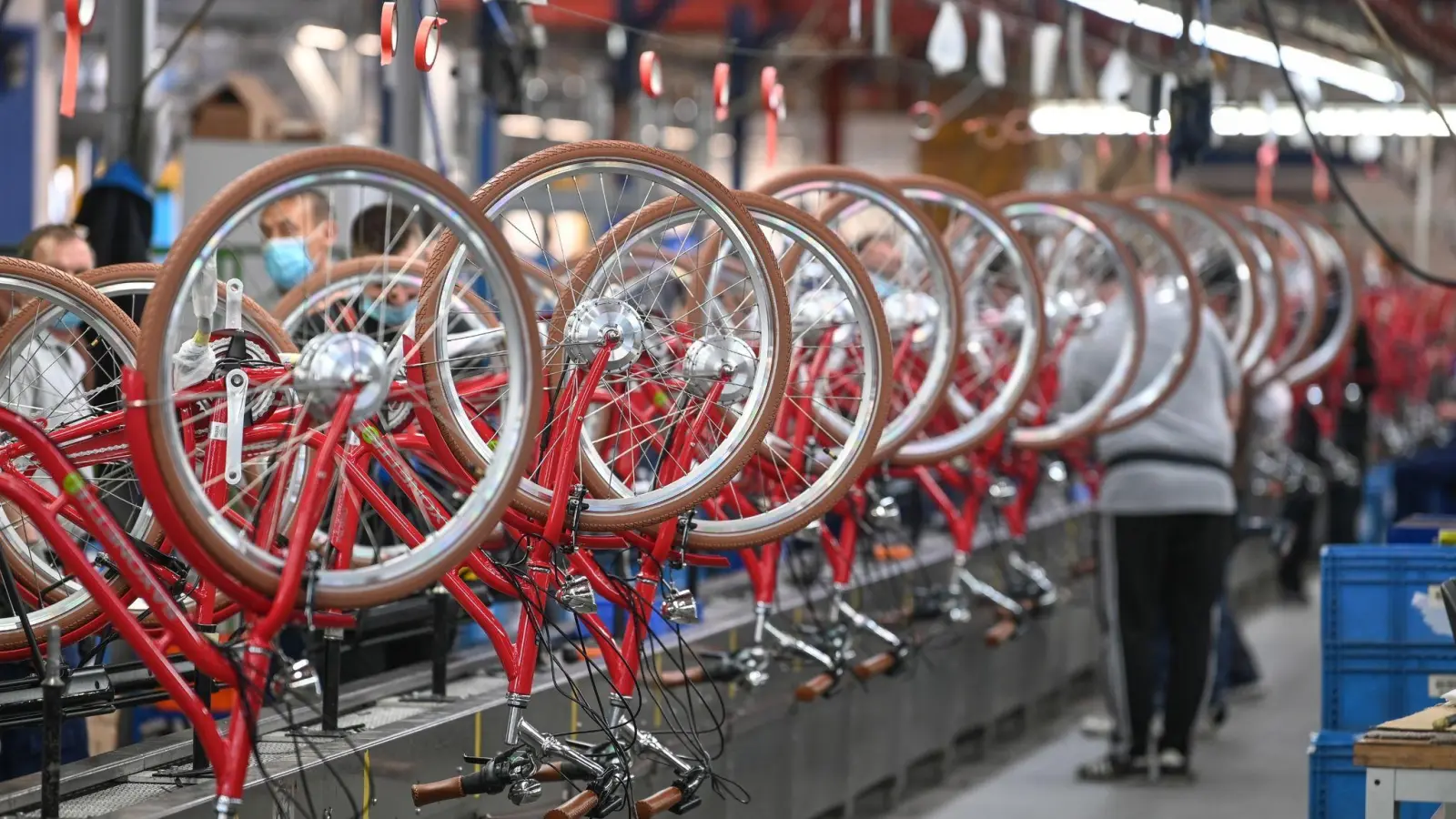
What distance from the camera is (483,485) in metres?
3.06

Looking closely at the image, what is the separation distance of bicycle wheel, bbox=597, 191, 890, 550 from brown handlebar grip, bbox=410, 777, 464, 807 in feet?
1.91

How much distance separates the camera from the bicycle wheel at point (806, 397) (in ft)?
12.9

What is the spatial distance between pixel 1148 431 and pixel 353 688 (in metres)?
3.16

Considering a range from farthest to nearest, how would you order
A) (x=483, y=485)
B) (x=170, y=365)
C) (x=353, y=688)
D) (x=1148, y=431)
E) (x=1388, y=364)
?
1. (x=1388, y=364)
2. (x=1148, y=431)
3. (x=353, y=688)
4. (x=483, y=485)
5. (x=170, y=365)

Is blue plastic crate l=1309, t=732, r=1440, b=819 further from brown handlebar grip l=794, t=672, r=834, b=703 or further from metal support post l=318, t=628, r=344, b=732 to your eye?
metal support post l=318, t=628, r=344, b=732

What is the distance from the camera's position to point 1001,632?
642 cm

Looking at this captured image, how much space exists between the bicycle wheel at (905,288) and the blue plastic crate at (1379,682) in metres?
1.15

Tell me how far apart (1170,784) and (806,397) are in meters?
2.83

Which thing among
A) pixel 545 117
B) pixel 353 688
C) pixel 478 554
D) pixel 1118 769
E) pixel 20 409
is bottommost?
pixel 1118 769

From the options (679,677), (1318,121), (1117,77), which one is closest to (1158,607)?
(1117,77)

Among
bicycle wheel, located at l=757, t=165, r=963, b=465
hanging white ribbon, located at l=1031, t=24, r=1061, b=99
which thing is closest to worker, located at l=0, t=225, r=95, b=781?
bicycle wheel, located at l=757, t=165, r=963, b=465

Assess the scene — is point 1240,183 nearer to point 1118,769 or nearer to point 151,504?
point 1118,769

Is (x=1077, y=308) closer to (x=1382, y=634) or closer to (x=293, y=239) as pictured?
(x=1382, y=634)

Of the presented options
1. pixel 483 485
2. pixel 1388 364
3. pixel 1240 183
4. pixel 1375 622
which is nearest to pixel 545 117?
pixel 1388 364
